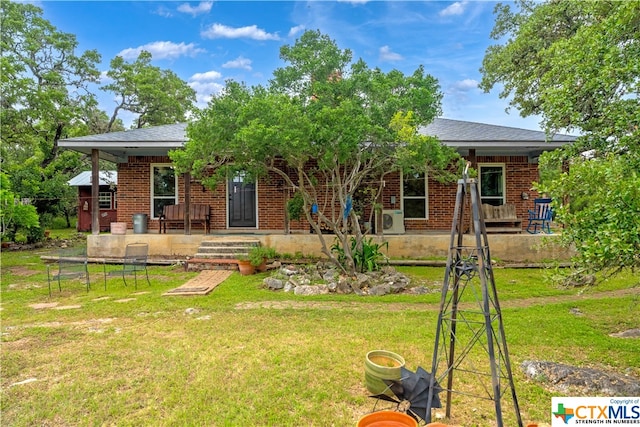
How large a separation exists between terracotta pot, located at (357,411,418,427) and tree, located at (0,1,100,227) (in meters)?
14.8

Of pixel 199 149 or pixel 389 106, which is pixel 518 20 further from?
pixel 199 149

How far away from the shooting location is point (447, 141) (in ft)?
30.9

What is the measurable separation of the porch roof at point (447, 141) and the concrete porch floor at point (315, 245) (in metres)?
2.44

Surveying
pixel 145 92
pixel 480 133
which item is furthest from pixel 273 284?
pixel 145 92

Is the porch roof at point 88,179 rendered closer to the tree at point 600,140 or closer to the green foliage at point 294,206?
the green foliage at point 294,206

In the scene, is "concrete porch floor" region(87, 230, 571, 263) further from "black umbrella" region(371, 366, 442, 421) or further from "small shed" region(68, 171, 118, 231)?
"small shed" region(68, 171, 118, 231)

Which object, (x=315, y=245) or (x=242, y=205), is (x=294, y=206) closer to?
(x=315, y=245)

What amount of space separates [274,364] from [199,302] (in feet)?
9.65

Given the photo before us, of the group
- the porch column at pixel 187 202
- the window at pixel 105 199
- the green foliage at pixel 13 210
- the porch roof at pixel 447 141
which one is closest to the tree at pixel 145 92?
the window at pixel 105 199

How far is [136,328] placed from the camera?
15.9 ft

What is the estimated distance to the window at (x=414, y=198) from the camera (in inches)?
444

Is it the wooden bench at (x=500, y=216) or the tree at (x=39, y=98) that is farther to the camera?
the tree at (x=39, y=98)

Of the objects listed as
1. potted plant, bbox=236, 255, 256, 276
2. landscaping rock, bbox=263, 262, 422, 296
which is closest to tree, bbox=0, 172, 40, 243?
potted plant, bbox=236, 255, 256, 276

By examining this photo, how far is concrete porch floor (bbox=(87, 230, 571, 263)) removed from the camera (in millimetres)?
9602
